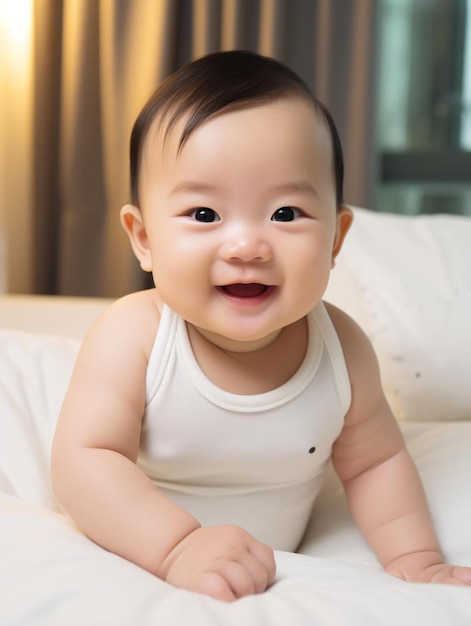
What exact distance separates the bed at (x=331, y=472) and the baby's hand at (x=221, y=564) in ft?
0.06

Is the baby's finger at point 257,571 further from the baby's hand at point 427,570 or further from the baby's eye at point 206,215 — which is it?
the baby's eye at point 206,215

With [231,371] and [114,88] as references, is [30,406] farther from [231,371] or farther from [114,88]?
[114,88]

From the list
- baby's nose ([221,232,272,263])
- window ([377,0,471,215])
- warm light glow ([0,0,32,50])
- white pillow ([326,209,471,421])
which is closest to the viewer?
baby's nose ([221,232,272,263])

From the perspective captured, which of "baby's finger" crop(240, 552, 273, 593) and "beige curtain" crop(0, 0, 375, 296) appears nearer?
"baby's finger" crop(240, 552, 273, 593)

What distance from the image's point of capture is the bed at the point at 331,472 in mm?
619

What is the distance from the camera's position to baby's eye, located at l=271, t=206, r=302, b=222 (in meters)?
0.82

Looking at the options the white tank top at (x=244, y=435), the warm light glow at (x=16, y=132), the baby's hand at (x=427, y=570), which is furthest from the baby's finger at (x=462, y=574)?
the warm light glow at (x=16, y=132)

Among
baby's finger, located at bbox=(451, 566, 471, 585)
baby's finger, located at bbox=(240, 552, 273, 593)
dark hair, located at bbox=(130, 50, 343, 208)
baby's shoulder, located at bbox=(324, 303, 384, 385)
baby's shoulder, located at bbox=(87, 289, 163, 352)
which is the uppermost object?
dark hair, located at bbox=(130, 50, 343, 208)

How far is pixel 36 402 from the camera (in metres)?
1.08

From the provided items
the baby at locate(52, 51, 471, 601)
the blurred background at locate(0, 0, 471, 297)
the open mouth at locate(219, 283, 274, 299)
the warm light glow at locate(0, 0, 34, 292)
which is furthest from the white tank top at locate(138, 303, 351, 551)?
the warm light glow at locate(0, 0, 34, 292)

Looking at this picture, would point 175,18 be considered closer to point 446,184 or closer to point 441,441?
point 446,184

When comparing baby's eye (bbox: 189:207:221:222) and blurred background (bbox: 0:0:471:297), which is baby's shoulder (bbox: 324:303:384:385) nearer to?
baby's eye (bbox: 189:207:221:222)

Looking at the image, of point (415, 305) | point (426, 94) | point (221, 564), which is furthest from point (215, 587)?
point (426, 94)

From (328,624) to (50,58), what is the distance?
2.19 metres
